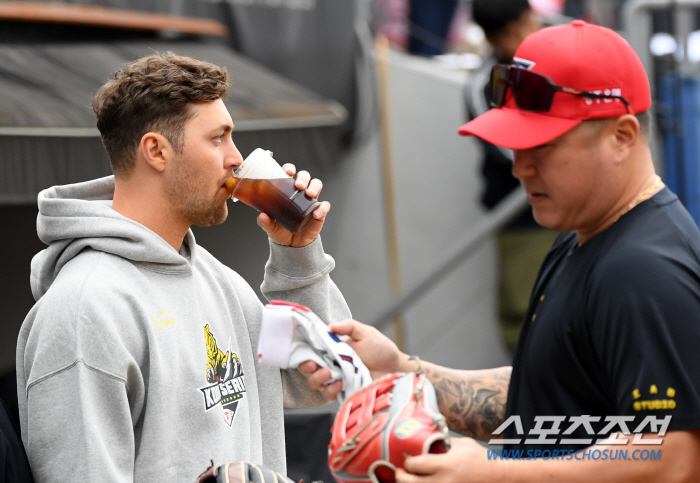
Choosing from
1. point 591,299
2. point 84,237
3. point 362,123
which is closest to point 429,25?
point 362,123

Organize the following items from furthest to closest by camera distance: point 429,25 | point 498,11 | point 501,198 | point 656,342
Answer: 1. point 429,25
2. point 501,198
3. point 498,11
4. point 656,342

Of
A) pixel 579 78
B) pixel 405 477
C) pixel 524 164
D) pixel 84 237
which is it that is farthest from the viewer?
pixel 84 237

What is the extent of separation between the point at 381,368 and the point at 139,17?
3.41m

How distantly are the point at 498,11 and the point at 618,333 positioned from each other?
3534 millimetres

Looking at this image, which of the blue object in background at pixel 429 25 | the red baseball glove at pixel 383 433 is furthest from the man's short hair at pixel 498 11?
the red baseball glove at pixel 383 433

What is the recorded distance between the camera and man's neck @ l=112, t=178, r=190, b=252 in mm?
2502

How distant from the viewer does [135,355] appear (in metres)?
2.22

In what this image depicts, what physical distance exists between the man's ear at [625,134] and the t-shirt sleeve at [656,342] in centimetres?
36

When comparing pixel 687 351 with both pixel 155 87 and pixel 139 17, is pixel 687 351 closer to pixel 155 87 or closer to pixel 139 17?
pixel 155 87

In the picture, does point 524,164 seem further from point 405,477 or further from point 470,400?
point 405,477

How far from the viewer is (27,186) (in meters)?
3.75

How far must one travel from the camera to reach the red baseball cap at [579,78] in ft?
7.07

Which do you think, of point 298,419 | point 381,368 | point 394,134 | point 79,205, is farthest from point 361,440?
point 394,134

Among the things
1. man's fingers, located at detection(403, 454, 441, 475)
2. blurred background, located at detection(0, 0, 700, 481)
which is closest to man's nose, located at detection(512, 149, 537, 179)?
man's fingers, located at detection(403, 454, 441, 475)
